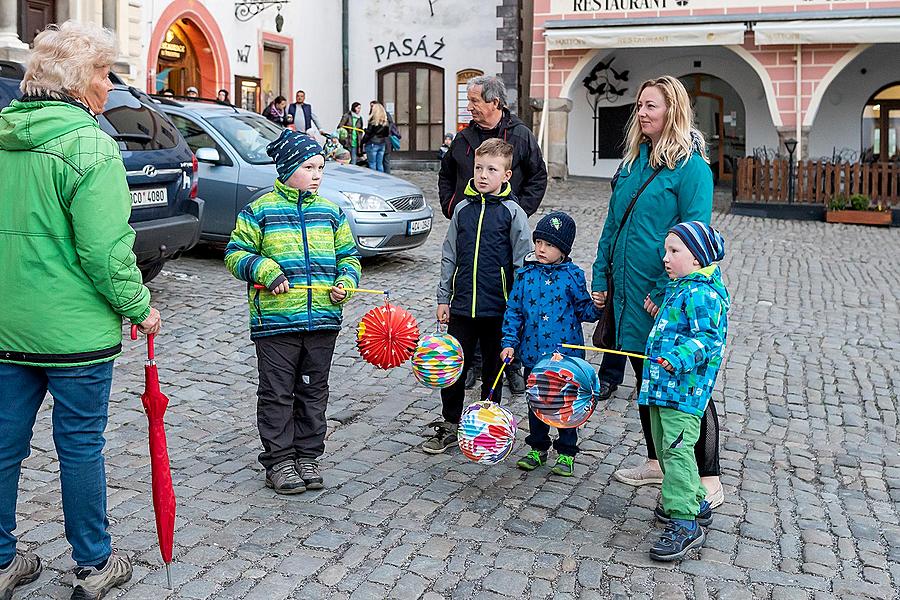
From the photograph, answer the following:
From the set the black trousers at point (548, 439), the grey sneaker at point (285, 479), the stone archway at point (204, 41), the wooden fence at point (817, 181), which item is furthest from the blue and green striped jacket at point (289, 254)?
the stone archway at point (204, 41)

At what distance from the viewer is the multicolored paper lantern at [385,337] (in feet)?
15.8

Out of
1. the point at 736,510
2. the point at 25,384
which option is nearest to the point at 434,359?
the point at 736,510

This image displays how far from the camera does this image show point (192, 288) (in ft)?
32.3

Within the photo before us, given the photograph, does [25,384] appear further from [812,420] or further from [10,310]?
[812,420]

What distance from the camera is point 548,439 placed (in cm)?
525

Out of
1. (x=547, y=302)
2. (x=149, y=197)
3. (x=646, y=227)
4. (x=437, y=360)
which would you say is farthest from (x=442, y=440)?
(x=149, y=197)

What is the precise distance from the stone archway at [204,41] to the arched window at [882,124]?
14020 mm

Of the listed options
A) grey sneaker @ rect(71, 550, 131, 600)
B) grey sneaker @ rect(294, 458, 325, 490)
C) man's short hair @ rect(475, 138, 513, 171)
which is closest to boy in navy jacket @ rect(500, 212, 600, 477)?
man's short hair @ rect(475, 138, 513, 171)

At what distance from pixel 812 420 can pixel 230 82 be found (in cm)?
1735

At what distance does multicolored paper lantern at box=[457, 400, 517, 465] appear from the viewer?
180 inches

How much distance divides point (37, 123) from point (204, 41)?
18.5m

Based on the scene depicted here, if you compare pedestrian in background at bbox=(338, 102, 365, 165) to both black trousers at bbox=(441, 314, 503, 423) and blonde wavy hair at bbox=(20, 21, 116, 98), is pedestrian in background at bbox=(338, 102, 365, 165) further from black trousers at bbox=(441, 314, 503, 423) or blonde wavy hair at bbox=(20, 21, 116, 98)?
blonde wavy hair at bbox=(20, 21, 116, 98)

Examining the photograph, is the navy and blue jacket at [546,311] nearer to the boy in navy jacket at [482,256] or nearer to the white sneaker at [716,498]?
the boy in navy jacket at [482,256]

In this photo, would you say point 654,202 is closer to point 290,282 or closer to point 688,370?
point 688,370
